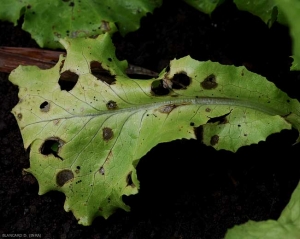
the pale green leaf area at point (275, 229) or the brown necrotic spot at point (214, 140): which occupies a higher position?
the pale green leaf area at point (275, 229)

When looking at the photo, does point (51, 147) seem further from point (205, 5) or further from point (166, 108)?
point (205, 5)

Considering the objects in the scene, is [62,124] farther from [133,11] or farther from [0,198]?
[133,11]

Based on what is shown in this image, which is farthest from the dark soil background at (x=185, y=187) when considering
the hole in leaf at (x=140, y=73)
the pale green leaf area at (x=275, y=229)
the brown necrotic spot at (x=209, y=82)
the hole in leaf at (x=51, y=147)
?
the pale green leaf area at (x=275, y=229)

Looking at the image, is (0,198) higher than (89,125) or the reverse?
the reverse

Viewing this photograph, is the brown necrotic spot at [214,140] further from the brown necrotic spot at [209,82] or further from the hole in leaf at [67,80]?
the hole in leaf at [67,80]

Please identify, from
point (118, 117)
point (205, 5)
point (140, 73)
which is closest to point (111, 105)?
point (118, 117)

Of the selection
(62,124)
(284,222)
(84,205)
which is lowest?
(84,205)

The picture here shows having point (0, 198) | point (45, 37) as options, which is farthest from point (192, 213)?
point (45, 37)
